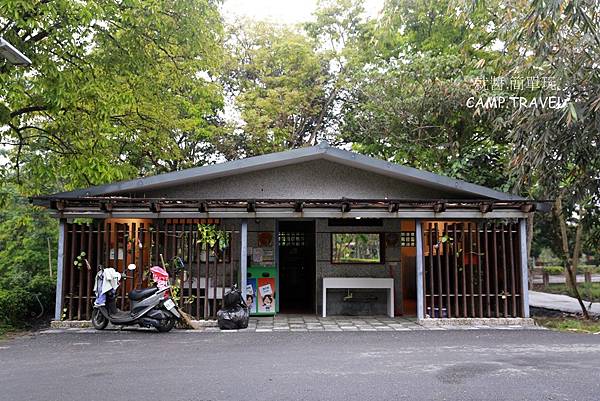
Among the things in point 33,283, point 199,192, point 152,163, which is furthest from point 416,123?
point 33,283

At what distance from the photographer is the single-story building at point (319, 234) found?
963 centimetres

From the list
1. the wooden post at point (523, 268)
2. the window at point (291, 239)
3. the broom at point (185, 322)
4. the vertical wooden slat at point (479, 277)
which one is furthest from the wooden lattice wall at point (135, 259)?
the wooden post at point (523, 268)

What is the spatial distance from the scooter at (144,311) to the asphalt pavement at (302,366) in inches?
9.4

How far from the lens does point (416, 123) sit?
51.6 feet

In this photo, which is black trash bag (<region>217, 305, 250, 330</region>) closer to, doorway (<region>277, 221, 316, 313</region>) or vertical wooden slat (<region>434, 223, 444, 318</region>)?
doorway (<region>277, 221, 316, 313</region>)

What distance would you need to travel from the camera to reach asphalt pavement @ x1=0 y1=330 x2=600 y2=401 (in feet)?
16.6

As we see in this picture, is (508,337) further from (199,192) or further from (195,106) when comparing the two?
(195,106)

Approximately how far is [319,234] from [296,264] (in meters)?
2.14

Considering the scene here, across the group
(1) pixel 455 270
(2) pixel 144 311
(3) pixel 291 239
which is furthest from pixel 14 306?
(1) pixel 455 270

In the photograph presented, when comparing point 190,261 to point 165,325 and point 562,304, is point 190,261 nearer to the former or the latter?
point 165,325

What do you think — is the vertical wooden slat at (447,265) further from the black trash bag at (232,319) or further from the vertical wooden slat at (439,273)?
the black trash bag at (232,319)

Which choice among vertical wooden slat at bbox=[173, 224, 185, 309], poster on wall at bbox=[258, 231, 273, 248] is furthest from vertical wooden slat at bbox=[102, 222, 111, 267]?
poster on wall at bbox=[258, 231, 273, 248]

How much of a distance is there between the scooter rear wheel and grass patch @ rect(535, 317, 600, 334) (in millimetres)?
7020

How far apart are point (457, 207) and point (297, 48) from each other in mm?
12412
